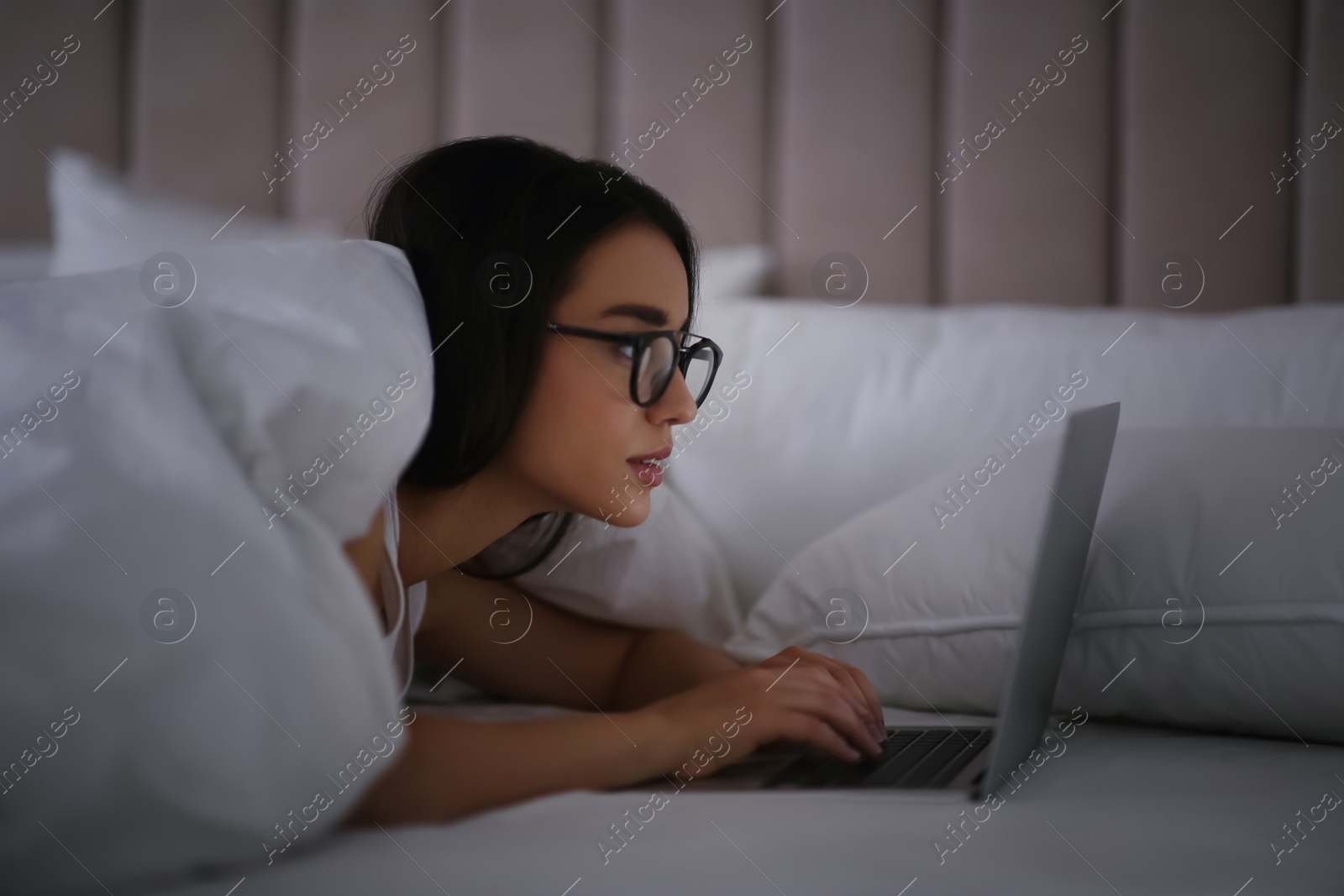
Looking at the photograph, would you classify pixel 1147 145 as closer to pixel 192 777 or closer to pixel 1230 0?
pixel 1230 0

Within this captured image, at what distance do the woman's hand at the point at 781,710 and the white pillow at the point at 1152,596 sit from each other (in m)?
0.09

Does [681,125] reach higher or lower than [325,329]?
higher

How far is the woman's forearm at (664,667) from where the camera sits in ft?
2.24

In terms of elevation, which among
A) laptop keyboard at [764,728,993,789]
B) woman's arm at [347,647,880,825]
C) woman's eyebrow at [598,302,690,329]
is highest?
woman's eyebrow at [598,302,690,329]

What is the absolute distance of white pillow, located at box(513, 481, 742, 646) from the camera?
2.40ft

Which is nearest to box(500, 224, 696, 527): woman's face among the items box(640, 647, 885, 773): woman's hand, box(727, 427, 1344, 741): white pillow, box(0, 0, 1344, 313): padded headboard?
box(640, 647, 885, 773): woman's hand

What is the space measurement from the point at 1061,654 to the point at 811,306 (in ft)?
1.70

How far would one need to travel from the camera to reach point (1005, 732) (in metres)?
0.53

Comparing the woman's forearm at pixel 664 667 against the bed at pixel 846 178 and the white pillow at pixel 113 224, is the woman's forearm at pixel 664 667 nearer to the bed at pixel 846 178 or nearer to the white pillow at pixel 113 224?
the bed at pixel 846 178

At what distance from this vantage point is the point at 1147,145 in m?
1.22

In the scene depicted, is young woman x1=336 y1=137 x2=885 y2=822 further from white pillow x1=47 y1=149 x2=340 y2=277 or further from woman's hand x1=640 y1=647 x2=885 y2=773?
white pillow x1=47 y1=149 x2=340 y2=277

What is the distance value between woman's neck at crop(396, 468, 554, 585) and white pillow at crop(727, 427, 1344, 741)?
9.7 inches

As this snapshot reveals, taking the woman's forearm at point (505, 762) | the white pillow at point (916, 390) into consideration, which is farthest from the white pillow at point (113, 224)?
the woman's forearm at point (505, 762)

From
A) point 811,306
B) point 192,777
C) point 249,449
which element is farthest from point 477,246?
point 811,306
